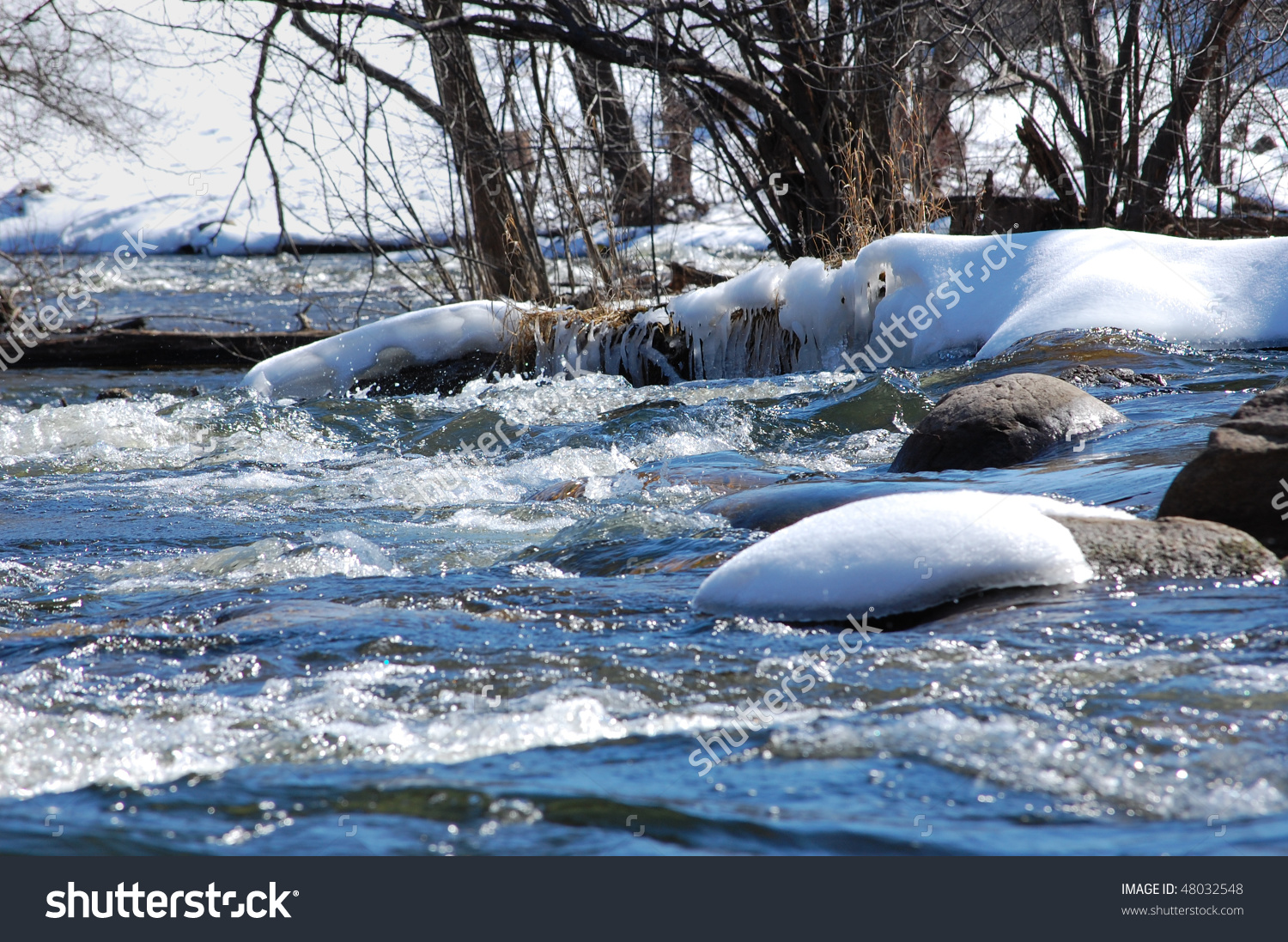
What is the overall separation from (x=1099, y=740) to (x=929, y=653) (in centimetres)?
50

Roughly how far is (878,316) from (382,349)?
153 inches

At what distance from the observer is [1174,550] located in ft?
9.75

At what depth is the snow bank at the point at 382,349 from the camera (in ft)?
28.8

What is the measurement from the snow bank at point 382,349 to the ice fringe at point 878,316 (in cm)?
1

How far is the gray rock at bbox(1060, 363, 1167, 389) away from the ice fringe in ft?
2.36

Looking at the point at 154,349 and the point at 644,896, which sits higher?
the point at 154,349

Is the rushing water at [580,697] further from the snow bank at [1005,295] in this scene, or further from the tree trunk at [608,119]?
the tree trunk at [608,119]

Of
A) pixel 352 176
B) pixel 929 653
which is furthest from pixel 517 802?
pixel 352 176

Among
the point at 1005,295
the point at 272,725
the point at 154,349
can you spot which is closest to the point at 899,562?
the point at 272,725

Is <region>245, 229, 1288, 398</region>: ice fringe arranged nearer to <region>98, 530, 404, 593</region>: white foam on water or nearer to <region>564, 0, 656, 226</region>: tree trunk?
<region>564, 0, 656, 226</region>: tree trunk

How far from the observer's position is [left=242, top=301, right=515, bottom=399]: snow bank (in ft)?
28.8

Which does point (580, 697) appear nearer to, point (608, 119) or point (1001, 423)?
point (1001, 423)

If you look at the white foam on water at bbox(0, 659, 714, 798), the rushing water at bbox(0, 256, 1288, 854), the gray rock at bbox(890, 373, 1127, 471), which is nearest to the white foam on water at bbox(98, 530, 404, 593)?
the rushing water at bbox(0, 256, 1288, 854)

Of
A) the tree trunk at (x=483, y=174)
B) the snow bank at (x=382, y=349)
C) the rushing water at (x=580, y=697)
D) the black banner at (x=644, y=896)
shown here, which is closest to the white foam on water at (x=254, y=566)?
the rushing water at (x=580, y=697)
